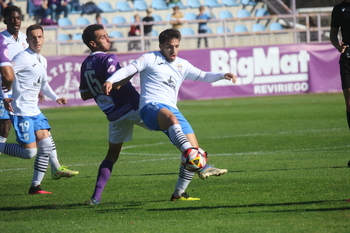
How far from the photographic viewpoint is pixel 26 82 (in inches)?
335

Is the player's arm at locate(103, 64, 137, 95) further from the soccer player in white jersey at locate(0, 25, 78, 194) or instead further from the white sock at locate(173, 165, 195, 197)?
the soccer player in white jersey at locate(0, 25, 78, 194)

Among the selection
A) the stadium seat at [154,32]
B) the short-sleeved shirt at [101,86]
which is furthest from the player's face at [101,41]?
the stadium seat at [154,32]

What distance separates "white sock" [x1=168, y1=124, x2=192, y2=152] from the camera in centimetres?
675

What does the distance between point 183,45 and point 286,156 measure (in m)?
15.2

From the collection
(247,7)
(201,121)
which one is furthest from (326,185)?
(247,7)

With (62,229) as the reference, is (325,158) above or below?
below

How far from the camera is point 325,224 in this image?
5.91m

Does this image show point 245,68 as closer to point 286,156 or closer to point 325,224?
point 286,156

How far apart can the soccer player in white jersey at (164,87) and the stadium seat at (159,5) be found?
22.8 metres

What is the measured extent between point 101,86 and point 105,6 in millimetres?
22689

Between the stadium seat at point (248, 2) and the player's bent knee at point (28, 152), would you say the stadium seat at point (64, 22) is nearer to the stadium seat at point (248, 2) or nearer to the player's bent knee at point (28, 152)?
the stadium seat at point (248, 2)

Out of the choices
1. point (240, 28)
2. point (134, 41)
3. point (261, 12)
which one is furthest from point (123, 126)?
point (261, 12)

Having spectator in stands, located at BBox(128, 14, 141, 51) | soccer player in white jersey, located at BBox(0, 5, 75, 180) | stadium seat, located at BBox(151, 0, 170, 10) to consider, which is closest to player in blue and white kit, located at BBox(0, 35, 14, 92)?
soccer player in white jersey, located at BBox(0, 5, 75, 180)

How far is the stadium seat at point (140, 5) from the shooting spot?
29.8 m
